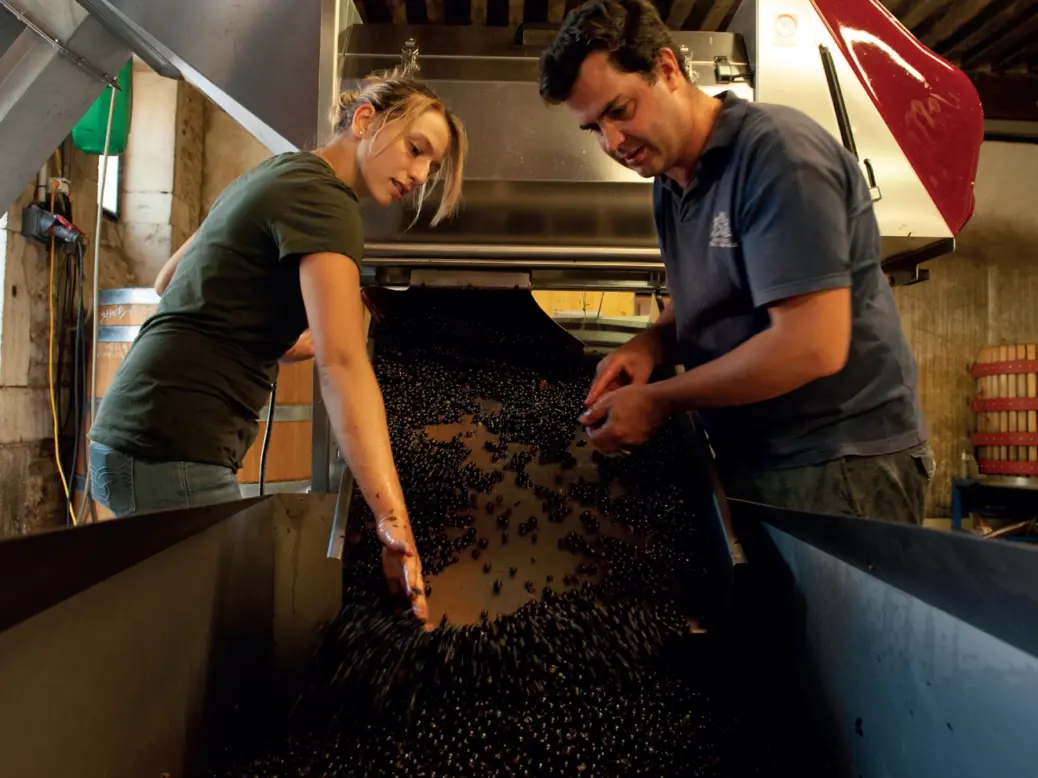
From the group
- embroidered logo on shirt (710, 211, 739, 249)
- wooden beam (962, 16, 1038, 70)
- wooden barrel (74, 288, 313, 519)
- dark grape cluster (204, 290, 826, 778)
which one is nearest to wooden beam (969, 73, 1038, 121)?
wooden beam (962, 16, 1038, 70)

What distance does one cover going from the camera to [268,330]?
117 centimetres

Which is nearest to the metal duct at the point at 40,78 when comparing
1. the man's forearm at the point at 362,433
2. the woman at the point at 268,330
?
the woman at the point at 268,330

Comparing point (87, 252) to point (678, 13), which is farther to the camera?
point (87, 252)

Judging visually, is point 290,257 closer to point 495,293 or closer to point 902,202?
point 495,293

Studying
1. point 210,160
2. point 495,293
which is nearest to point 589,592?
point 495,293

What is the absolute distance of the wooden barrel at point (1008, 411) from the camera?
3154mm

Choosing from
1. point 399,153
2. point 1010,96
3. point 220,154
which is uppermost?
point 1010,96

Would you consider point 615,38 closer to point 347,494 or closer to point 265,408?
point 347,494

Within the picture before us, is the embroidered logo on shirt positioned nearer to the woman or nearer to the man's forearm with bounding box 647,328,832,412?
the man's forearm with bounding box 647,328,832,412

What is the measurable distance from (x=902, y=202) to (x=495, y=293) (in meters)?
1.06

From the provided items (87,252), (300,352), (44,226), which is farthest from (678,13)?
(87,252)

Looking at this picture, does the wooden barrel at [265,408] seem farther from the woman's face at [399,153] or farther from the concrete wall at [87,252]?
the woman's face at [399,153]

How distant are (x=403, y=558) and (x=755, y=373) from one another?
24.0 inches

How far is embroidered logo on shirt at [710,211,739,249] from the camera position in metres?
1.12
